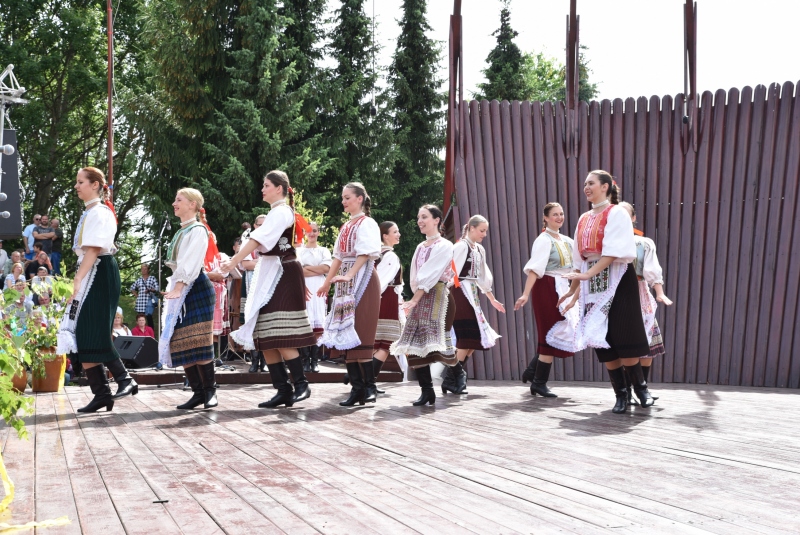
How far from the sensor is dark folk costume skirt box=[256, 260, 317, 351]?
20.6 ft

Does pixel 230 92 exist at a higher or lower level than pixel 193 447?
higher

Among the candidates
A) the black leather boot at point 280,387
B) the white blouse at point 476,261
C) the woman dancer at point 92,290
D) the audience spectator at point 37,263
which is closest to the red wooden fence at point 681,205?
the white blouse at point 476,261

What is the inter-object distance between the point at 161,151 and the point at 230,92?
2214 mm

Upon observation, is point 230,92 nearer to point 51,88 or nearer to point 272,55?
point 272,55

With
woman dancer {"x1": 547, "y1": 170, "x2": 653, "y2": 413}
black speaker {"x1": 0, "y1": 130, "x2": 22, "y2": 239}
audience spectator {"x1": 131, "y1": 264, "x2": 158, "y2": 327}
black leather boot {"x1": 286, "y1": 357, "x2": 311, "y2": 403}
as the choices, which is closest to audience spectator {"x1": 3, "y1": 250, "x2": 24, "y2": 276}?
audience spectator {"x1": 131, "y1": 264, "x2": 158, "y2": 327}

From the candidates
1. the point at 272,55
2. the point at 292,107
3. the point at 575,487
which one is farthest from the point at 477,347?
the point at 272,55

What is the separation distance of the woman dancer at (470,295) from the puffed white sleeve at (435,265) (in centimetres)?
121

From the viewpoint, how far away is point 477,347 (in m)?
8.04

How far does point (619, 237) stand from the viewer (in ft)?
19.6

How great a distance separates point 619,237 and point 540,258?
1.61m

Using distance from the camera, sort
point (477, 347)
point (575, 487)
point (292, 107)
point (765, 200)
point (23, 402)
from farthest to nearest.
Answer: point (292, 107), point (765, 200), point (477, 347), point (575, 487), point (23, 402)

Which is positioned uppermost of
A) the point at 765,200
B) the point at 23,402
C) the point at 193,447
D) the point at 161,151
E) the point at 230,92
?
the point at 230,92

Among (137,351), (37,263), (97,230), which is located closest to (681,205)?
(137,351)

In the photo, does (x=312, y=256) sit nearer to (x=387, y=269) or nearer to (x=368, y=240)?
(x=387, y=269)
